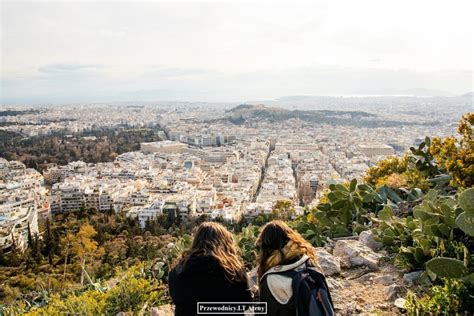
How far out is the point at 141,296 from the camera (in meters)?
3.03

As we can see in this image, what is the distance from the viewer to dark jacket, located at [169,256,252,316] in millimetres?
1885

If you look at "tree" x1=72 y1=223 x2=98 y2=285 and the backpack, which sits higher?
the backpack

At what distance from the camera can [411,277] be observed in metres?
2.73

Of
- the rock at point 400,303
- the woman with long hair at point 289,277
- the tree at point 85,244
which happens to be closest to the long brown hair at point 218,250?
the woman with long hair at point 289,277

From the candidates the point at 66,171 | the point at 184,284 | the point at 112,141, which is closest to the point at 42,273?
the point at 184,284

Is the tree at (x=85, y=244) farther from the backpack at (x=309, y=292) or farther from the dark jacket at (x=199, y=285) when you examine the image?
the backpack at (x=309, y=292)

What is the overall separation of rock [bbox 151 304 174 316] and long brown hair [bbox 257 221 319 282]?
3.23 ft

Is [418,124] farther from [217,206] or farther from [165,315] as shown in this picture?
[165,315]

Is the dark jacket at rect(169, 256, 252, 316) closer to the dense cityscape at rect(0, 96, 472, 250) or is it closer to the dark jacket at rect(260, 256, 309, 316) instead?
the dark jacket at rect(260, 256, 309, 316)

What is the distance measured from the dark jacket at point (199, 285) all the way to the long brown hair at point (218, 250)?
0.9 inches

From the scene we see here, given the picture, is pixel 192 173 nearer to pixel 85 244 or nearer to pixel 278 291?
pixel 85 244

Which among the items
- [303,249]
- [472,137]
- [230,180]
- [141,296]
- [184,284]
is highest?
[472,137]

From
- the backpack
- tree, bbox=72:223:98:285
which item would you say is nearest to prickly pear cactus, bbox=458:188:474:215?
the backpack

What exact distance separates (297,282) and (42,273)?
11.8 meters
